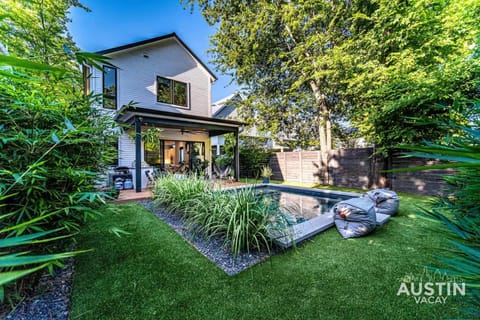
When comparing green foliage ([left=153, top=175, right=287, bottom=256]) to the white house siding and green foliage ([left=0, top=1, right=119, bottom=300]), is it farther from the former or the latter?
the white house siding

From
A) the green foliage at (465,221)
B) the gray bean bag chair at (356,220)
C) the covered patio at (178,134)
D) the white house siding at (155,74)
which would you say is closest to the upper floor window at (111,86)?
the white house siding at (155,74)

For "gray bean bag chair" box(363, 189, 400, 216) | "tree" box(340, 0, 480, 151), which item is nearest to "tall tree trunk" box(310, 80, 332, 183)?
"tree" box(340, 0, 480, 151)

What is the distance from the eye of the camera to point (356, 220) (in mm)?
3258

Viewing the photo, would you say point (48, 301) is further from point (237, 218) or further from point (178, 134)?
point (178, 134)

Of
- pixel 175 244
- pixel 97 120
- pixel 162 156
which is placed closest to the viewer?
pixel 97 120

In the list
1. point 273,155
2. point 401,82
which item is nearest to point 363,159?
point 401,82

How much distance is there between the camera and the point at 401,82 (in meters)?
6.14

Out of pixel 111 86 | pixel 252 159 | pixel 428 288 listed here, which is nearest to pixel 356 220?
pixel 428 288

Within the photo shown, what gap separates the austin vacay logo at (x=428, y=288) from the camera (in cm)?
189

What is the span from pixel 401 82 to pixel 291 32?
495 cm

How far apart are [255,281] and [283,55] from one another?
29.1 ft

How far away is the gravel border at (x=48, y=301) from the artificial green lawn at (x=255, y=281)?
8 centimetres

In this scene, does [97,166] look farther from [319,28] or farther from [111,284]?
[319,28]

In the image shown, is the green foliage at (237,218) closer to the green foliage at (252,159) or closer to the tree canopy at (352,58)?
the tree canopy at (352,58)
